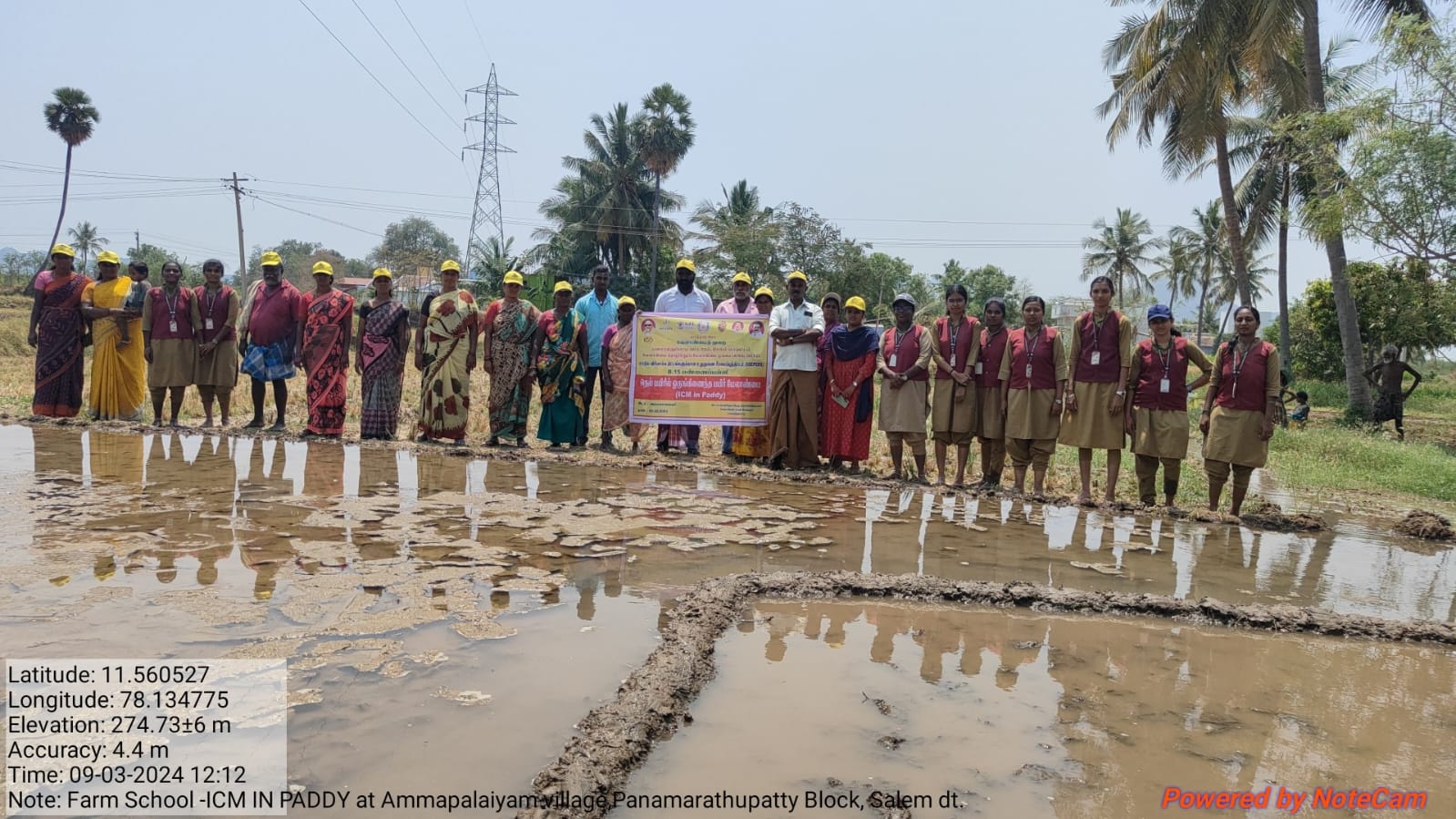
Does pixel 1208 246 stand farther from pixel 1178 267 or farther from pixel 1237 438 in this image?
pixel 1237 438

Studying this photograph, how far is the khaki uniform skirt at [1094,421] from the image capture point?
22.2ft

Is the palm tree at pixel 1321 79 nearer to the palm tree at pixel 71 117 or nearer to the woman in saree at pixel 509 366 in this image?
the woman in saree at pixel 509 366

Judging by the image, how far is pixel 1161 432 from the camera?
6660 millimetres

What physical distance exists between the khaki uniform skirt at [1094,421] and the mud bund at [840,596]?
2.71m

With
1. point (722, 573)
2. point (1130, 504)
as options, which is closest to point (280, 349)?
point (722, 573)

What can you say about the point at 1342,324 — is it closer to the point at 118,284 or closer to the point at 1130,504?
the point at 1130,504

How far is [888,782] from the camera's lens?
2.42m

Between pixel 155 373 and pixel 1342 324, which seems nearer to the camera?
pixel 155 373

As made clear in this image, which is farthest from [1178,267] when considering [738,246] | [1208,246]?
[738,246]

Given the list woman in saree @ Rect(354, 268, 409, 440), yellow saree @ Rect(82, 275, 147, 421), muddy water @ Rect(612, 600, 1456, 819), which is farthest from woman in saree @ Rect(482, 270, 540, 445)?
muddy water @ Rect(612, 600, 1456, 819)

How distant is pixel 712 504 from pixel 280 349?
5055 mm

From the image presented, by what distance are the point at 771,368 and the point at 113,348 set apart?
22.0 feet

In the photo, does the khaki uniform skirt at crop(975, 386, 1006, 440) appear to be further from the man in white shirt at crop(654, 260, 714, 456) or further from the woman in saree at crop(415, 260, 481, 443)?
the woman in saree at crop(415, 260, 481, 443)

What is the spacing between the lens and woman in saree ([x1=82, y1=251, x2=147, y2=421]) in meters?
8.89
